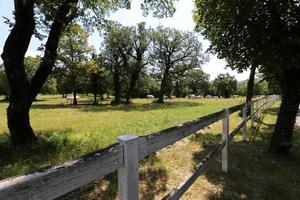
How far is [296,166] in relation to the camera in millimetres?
7164

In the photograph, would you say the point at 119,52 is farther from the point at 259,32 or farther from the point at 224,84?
the point at 224,84

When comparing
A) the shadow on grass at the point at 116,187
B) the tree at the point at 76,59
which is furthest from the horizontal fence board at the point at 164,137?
the tree at the point at 76,59

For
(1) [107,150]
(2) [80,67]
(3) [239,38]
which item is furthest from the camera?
(2) [80,67]

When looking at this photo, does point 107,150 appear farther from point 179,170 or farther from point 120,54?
point 120,54

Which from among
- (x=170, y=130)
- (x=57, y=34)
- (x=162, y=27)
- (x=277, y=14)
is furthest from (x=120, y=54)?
(x=170, y=130)

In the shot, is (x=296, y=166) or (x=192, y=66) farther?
(x=192, y=66)

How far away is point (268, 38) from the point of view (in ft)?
24.0

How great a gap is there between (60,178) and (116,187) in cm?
374

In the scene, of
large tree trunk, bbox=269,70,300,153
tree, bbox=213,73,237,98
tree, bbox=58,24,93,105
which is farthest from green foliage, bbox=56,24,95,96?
tree, bbox=213,73,237,98

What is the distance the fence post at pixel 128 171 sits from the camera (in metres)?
1.99

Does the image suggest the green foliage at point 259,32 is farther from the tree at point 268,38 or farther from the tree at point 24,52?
the tree at point 24,52

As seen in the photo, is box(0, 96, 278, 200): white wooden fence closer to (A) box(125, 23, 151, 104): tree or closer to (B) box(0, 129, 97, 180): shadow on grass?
(B) box(0, 129, 97, 180): shadow on grass

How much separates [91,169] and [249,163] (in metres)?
6.24

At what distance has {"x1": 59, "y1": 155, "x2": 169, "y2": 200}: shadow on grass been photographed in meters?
4.61
